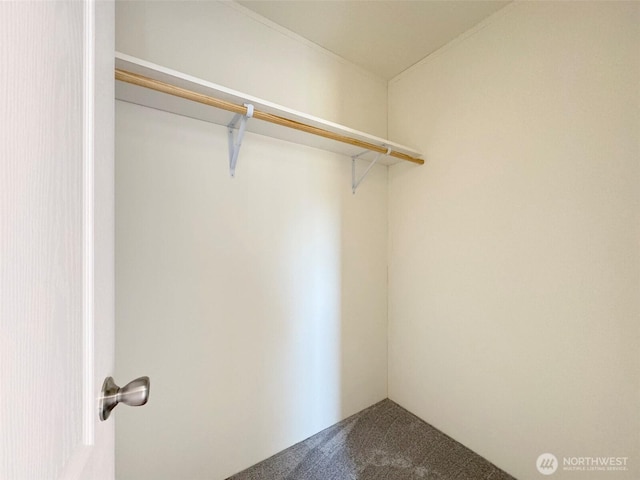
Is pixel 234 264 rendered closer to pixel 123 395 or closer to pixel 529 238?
pixel 123 395

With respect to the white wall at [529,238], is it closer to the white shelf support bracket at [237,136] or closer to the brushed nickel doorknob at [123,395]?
the white shelf support bracket at [237,136]

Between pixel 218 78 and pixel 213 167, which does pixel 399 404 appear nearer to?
pixel 213 167

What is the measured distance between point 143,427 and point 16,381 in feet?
4.07

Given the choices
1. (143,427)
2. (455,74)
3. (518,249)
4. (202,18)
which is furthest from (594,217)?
(143,427)

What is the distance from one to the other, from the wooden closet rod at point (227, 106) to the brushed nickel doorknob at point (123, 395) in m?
0.96

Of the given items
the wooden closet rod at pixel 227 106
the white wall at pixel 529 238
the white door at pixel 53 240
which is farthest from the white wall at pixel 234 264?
the white door at pixel 53 240

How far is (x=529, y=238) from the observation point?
133 centimetres

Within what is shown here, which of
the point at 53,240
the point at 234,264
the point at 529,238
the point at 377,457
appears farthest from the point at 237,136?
the point at 377,457

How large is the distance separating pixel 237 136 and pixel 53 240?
1.13m

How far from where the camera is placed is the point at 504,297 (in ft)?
4.65

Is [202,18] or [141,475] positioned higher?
[202,18]

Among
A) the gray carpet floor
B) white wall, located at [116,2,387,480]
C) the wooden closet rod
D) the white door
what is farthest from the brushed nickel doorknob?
the gray carpet floor

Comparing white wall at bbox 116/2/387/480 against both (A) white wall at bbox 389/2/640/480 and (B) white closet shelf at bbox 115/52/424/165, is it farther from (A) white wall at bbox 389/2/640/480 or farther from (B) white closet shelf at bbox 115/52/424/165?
(A) white wall at bbox 389/2/640/480

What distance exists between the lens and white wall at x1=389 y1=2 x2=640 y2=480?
3.61 ft
